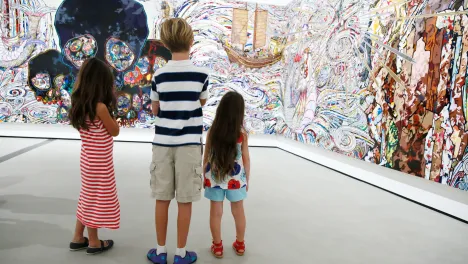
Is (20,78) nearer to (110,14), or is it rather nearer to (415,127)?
(110,14)

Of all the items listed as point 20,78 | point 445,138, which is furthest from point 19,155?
point 445,138

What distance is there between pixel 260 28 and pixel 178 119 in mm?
5387

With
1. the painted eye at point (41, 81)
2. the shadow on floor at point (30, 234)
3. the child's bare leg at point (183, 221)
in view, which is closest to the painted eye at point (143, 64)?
the painted eye at point (41, 81)

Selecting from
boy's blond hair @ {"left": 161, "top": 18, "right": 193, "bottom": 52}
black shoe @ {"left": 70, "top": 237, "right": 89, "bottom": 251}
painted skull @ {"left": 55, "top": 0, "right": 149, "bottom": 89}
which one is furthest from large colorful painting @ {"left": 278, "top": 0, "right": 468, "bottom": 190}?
painted skull @ {"left": 55, "top": 0, "right": 149, "bottom": 89}

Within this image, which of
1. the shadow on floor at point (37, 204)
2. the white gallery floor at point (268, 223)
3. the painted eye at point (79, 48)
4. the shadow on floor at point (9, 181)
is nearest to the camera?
the white gallery floor at point (268, 223)

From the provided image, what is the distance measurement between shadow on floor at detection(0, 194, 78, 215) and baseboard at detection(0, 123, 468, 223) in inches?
116

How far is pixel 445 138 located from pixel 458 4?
111cm

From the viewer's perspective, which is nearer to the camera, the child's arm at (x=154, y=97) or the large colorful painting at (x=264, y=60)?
the child's arm at (x=154, y=97)

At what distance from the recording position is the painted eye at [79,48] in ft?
19.8

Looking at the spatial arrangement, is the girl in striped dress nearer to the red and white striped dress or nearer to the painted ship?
the red and white striped dress

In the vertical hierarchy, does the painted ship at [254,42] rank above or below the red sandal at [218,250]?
above

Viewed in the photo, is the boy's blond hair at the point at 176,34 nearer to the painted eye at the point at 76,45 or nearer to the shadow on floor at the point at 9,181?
the shadow on floor at the point at 9,181

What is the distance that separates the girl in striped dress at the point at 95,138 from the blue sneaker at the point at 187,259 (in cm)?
37

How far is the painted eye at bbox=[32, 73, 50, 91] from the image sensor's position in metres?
5.98
